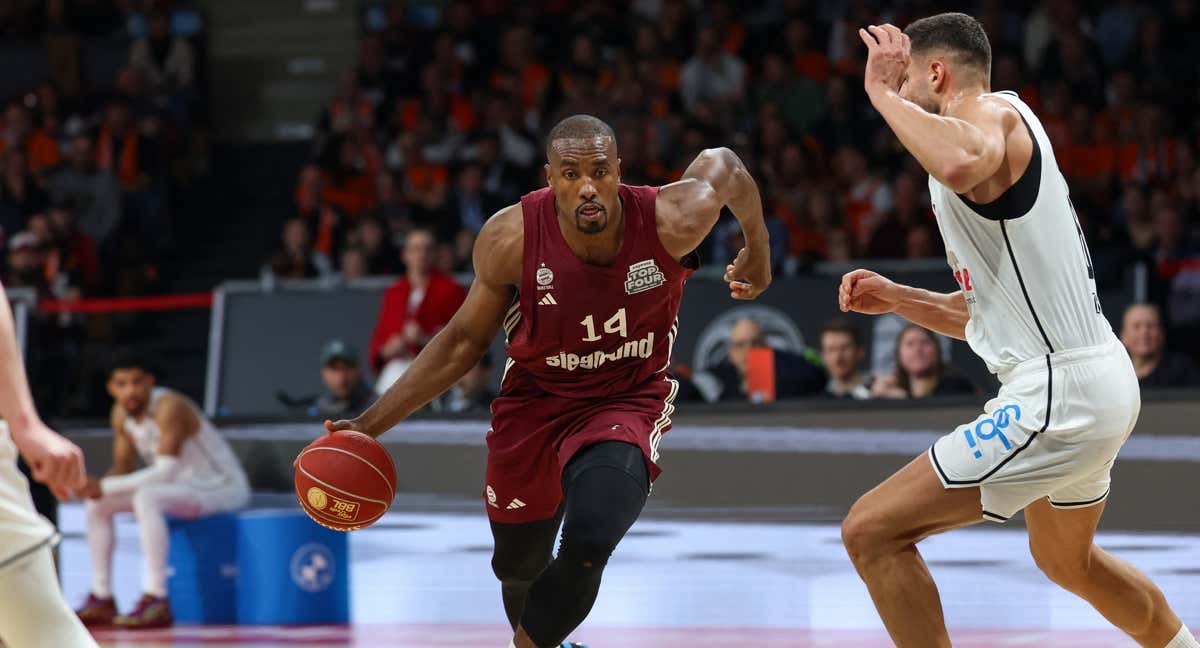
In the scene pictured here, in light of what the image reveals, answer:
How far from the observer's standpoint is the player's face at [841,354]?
373 inches

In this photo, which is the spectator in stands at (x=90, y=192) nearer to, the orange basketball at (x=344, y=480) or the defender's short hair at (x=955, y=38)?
the orange basketball at (x=344, y=480)

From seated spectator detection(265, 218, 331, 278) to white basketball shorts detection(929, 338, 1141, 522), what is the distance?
9.07 meters

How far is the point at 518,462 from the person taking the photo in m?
5.36

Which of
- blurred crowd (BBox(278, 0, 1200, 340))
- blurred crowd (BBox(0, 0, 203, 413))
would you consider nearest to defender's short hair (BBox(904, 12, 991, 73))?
blurred crowd (BBox(278, 0, 1200, 340))

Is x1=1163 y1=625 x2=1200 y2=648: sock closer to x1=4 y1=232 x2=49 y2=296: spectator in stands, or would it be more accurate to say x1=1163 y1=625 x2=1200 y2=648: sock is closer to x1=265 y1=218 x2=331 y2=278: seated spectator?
x1=265 y1=218 x2=331 y2=278: seated spectator

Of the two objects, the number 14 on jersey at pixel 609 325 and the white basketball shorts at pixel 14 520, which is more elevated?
the number 14 on jersey at pixel 609 325

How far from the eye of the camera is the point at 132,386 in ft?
28.1

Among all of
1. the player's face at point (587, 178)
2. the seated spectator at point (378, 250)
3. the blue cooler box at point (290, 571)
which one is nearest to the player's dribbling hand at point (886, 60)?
the player's face at point (587, 178)

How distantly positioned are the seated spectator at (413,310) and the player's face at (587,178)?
5551 millimetres

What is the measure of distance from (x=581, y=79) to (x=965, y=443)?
9972 mm

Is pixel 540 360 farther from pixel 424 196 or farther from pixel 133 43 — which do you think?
pixel 133 43

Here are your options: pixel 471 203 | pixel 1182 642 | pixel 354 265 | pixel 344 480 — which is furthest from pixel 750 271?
pixel 471 203

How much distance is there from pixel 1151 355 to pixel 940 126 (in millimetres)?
5303

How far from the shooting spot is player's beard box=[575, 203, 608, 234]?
199 inches
